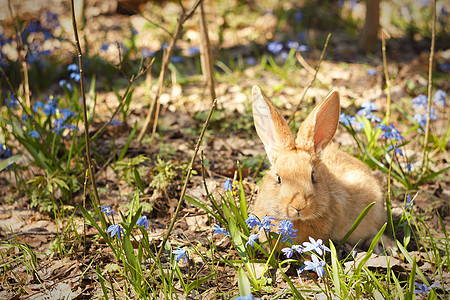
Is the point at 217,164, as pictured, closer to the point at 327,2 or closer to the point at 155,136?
the point at 155,136

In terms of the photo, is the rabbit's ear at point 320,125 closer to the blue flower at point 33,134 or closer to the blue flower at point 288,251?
the blue flower at point 288,251

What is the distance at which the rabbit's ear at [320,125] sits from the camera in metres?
3.31

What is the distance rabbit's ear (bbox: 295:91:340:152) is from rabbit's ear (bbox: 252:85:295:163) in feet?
0.37

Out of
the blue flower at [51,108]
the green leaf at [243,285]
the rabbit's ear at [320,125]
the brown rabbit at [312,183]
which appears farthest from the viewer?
the blue flower at [51,108]

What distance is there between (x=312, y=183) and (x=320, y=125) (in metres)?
0.51

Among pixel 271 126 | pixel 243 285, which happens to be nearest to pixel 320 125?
pixel 271 126

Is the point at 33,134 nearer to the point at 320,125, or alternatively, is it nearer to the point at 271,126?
the point at 271,126

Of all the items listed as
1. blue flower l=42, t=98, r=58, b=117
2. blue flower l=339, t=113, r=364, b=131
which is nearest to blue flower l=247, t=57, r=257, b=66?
blue flower l=339, t=113, r=364, b=131

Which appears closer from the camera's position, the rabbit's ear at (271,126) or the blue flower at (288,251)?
the blue flower at (288,251)

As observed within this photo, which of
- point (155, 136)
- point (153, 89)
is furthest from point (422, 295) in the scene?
point (153, 89)

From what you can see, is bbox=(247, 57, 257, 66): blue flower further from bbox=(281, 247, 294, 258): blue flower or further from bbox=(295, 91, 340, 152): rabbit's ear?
bbox=(281, 247, 294, 258): blue flower

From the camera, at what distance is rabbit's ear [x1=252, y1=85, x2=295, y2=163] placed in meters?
3.33

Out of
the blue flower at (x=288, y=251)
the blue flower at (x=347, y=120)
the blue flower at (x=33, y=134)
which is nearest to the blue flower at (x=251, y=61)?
the blue flower at (x=347, y=120)

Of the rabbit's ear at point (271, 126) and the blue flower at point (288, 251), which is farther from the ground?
the rabbit's ear at point (271, 126)
